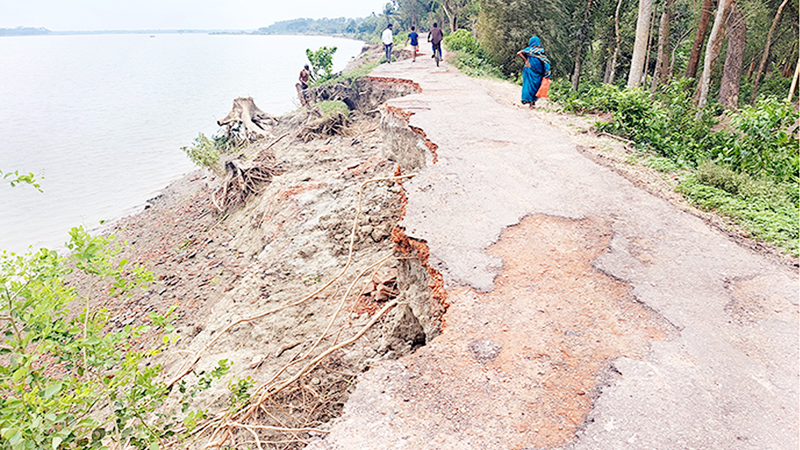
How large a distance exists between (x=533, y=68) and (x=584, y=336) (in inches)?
260

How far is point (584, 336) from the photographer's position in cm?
262

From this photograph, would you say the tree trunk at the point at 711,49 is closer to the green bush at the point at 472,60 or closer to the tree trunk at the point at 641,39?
the tree trunk at the point at 641,39

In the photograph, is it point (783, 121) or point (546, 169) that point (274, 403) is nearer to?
point (546, 169)

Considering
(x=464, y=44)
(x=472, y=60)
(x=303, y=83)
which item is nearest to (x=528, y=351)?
(x=472, y=60)

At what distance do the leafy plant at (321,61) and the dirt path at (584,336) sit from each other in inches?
599

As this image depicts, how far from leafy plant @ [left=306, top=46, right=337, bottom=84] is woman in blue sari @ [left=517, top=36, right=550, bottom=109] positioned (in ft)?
37.9

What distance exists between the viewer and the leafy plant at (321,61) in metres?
18.1

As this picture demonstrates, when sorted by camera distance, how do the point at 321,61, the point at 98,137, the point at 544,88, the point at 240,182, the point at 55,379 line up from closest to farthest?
1. the point at 55,379
2. the point at 544,88
3. the point at 240,182
4. the point at 321,61
5. the point at 98,137

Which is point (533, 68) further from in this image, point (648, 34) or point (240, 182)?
point (240, 182)

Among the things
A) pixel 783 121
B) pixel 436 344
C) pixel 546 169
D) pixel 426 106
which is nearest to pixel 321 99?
pixel 426 106

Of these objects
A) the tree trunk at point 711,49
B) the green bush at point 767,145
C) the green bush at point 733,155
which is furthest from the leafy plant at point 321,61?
the green bush at point 767,145

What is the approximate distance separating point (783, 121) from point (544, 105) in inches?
158

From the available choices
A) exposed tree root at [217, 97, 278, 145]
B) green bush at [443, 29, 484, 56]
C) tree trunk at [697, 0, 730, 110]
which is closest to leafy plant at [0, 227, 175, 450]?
tree trunk at [697, 0, 730, 110]

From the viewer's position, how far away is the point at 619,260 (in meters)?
3.42
